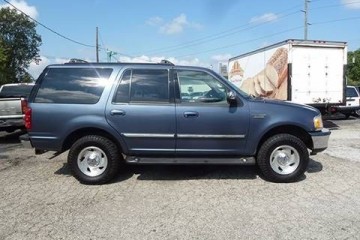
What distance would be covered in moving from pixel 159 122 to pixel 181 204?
4.88 feet

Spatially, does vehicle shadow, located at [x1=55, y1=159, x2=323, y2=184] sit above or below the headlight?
below

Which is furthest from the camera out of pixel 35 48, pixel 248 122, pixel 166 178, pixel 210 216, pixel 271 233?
pixel 35 48

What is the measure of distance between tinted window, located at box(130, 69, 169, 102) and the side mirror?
0.96 metres

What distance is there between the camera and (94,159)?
6.77 meters

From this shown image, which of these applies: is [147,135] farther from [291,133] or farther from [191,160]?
[291,133]

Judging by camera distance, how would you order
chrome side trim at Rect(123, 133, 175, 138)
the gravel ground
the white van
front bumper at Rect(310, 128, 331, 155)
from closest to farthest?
1. the gravel ground
2. chrome side trim at Rect(123, 133, 175, 138)
3. front bumper at Rect(310, 128, 331, 155)
4. the white van

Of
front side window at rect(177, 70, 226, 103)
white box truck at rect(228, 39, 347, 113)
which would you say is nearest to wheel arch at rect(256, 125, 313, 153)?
front side window at rect(177, 70, 226, 103)

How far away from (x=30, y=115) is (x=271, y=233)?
4.19 meters

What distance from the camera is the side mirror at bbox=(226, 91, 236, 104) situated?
652 cm

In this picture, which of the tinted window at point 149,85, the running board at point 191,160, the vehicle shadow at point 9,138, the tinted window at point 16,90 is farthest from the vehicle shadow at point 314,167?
the tinted window at point 16,90

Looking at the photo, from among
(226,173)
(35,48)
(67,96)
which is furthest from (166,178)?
(35,48)

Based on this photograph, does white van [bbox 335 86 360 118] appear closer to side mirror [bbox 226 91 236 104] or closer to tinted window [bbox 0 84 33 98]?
tinted window [bbox 0 84 33 98]

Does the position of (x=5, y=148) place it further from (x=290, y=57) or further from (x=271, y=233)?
(x=290, y=57)

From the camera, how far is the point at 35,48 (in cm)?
6850
